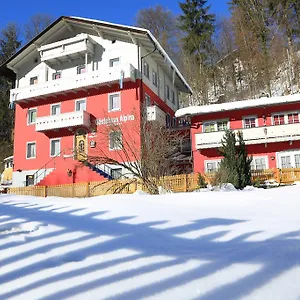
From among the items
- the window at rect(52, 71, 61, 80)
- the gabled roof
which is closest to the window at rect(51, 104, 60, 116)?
the window at rect(52, 71, 61, 80)

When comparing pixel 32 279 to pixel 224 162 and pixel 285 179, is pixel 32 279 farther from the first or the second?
pixel 285 179

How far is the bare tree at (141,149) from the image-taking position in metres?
17.2

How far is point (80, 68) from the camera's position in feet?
87.4

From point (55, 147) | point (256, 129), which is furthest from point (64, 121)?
point (256, 129)

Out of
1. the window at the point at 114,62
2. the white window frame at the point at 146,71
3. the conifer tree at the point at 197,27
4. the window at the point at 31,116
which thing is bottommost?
the window at the point at 31,116

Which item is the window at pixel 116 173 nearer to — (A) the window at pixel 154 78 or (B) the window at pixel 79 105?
(B) the window at pixel 79 105

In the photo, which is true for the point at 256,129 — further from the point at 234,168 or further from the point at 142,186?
the point at 142,186

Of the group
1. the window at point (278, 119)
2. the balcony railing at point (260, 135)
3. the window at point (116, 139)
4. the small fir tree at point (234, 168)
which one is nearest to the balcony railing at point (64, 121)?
the window at point (116, 139)

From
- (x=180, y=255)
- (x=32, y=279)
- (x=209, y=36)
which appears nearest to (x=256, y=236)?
(x=180, y=255)

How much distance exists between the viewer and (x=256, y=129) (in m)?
21.4

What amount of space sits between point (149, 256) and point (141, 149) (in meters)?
15.1

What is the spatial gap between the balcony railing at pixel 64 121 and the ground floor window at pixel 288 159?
46.2 feet

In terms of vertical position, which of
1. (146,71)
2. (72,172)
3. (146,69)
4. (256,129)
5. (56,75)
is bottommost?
(72,172)

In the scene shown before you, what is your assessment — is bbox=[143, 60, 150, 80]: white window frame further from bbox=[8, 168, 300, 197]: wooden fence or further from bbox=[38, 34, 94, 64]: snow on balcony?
bbox=[8, 168, 300, 197]: wooden fence
